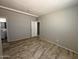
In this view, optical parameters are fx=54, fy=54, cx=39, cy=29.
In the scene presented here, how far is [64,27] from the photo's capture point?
3.43 meters

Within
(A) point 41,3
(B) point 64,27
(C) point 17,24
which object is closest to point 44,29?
(B) point 64,27

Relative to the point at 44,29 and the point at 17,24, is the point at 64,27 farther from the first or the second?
the point at 17,24

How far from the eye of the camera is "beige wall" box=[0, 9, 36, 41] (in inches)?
174

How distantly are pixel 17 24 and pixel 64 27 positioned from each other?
13.0ft

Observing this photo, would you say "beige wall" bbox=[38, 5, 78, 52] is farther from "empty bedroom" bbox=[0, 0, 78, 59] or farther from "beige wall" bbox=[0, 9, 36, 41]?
"beige wall" bbox=[0, 9, 36, 41]

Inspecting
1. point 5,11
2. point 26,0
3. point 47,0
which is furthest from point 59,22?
point 5,11

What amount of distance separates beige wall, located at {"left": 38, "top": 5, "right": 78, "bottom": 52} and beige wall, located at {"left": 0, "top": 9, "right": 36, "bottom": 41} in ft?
7.46

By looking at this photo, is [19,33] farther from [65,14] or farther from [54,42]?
[65,14]

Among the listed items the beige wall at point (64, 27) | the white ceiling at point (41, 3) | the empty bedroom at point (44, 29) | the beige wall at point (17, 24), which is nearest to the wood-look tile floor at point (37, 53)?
the empty bedroom at point (44, 29)

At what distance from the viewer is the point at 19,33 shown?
5172 mm

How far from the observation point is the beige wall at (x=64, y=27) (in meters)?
2.93

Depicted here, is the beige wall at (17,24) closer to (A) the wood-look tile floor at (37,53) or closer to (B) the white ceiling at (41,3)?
(B) the white ceiling at (41,3)

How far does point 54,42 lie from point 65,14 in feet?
7.16

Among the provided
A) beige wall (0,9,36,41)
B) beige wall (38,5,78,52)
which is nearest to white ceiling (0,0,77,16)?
beige wall (38,5,78,52)
